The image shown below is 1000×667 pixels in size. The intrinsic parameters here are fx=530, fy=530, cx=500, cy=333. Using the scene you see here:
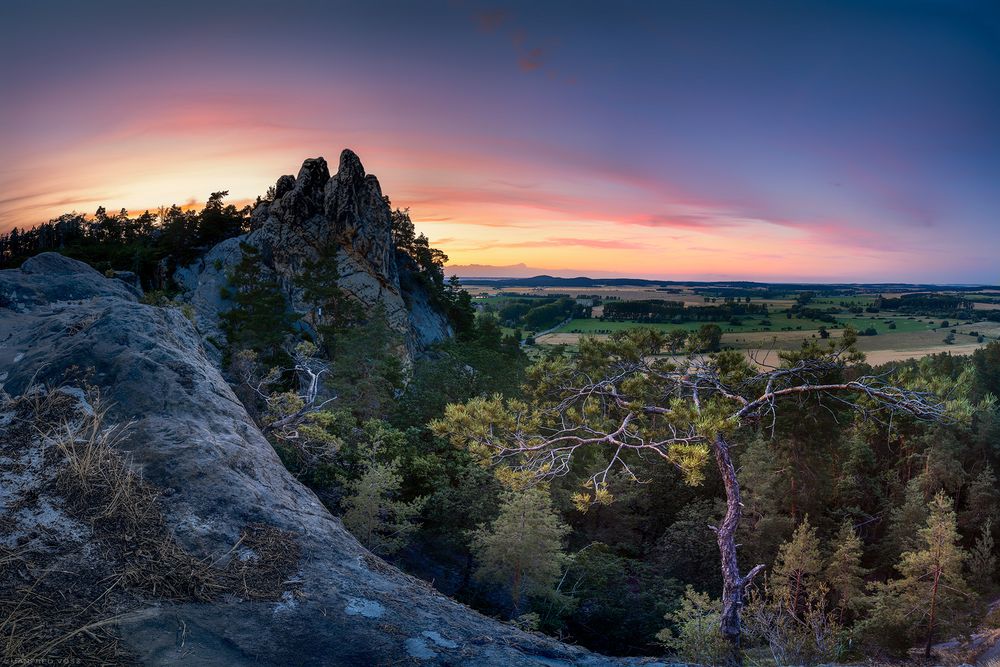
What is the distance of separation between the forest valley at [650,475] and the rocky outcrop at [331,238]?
446 cm

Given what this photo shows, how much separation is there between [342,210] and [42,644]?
5059cm

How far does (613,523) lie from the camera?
115ft

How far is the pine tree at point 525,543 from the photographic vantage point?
1966cm

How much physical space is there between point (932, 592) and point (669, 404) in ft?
81.2

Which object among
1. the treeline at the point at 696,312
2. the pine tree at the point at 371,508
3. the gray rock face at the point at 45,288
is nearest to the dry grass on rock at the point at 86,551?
the gray rock face at the point at 45,288

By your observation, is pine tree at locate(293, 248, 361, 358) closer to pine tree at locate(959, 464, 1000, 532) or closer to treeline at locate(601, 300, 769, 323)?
treeline at locate(601, 300, 769, 323)

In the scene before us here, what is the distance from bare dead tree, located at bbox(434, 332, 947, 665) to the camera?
9500 millimetres

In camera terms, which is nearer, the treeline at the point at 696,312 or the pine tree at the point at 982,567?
the pine tree at the point at 982,567

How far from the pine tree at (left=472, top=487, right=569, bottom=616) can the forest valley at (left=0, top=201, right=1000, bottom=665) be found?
0.28ft

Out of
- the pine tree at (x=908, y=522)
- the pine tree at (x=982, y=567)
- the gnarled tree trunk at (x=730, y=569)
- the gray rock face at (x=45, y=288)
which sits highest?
the gray rock face at (x=45, y=288)

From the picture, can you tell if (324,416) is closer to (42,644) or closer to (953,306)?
(42,644)

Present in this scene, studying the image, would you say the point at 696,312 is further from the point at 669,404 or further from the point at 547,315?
the point at 547,315

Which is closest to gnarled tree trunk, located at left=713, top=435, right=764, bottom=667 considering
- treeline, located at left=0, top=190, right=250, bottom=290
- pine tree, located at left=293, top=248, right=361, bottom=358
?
pine tree, located at left=293, top=248, right=361, bottom=358

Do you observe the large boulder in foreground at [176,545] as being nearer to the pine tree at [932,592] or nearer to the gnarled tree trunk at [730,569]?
the gnarled tree trunk at [730,569]
